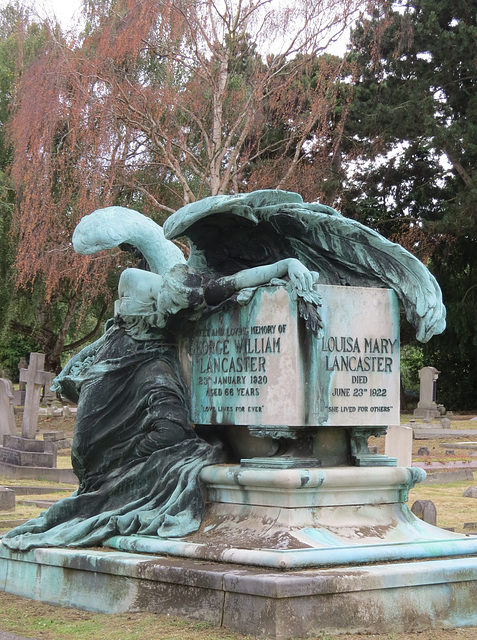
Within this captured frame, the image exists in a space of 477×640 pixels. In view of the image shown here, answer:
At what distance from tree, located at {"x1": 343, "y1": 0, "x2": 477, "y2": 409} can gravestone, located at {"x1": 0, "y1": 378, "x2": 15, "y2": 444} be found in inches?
525

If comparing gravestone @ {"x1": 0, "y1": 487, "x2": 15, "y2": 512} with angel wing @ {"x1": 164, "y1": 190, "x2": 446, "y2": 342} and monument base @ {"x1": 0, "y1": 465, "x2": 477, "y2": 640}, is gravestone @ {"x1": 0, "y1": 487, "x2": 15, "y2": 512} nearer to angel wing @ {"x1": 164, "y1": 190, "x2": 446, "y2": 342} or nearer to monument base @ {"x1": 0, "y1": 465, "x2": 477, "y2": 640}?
monument base @ {"x1": 0, "y1": 465, "x2": 477, "y2": 640}

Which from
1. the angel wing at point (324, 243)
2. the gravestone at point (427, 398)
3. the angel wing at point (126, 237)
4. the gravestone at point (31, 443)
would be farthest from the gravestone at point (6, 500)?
the gravestone at point (427, 398)

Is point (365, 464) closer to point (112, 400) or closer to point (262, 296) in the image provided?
point (262, 296)

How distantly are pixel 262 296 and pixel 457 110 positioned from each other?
85.1ft

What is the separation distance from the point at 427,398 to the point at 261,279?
2487cm

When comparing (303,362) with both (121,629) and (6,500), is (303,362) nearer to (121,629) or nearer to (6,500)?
(121,629)

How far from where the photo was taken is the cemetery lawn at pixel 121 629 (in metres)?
4.77

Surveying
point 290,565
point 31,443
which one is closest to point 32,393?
point 31,443

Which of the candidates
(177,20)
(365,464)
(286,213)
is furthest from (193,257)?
(177,20)

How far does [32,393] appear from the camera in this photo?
55.8 ft

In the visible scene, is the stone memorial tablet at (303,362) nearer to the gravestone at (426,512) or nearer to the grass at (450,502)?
the gravestone at (426,512)

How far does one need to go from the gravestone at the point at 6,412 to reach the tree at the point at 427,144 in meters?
13.3

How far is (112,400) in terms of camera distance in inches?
253

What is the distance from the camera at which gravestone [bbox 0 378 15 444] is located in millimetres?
16891
